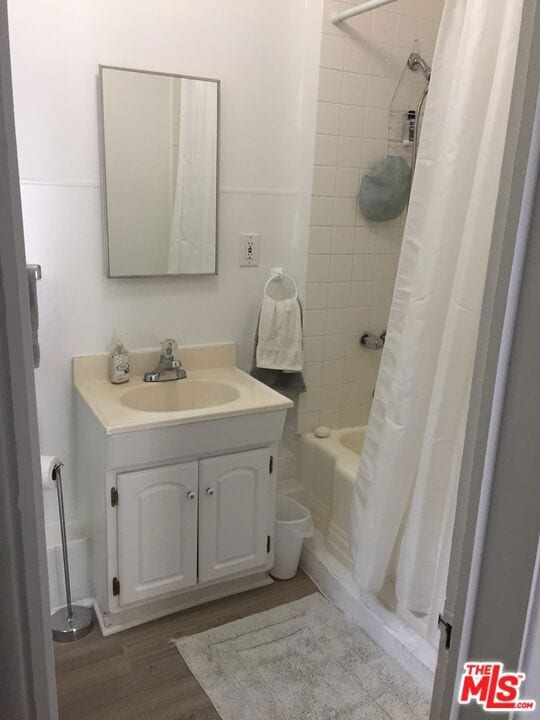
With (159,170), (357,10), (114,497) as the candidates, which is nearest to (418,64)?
(357,10)

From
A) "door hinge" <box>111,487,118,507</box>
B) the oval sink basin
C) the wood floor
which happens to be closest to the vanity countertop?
the oval sink basin

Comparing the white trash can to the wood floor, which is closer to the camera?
the wood floor

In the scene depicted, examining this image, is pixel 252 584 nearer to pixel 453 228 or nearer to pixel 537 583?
pixel 453 228

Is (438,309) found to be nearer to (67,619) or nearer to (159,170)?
(159,170)

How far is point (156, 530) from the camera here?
1954 mm

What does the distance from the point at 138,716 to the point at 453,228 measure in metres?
1.60

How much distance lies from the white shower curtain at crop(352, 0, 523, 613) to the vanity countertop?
1.38 feet

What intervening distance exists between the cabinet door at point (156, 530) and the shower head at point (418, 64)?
1.68m

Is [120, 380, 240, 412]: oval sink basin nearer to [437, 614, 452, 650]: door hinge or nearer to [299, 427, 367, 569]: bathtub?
[299, 427, 367, 569]: bathtub

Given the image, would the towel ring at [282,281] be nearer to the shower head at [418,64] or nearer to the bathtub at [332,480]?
the bathtub at [332,480]

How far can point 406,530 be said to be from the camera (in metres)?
1.75

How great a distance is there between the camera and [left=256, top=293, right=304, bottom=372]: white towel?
230 centimetres

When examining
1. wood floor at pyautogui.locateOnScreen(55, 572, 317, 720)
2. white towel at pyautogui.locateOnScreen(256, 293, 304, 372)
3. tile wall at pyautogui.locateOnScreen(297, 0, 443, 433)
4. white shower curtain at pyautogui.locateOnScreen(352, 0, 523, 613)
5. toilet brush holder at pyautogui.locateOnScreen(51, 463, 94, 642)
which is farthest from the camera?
white towel at pyautogui.locateOnScreen(256, 293, 304, 372)

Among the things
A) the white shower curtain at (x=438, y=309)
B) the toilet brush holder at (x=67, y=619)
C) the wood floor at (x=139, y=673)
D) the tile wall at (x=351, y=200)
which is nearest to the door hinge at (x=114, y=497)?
the toilet brush holder at (x=67, y=619)
